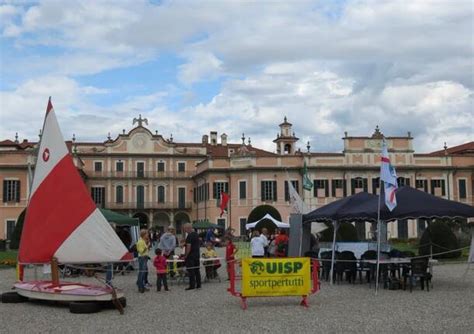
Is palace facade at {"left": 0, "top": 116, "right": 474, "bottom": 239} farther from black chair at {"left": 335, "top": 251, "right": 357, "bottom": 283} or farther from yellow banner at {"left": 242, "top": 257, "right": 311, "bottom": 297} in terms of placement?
yellow banner at {"left": 242, "top": 257, "right": 311, "bottom": 297}

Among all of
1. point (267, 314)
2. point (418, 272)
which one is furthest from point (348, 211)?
point (267, 314)

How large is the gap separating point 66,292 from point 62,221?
1.23m

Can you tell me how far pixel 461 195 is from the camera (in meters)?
51.2

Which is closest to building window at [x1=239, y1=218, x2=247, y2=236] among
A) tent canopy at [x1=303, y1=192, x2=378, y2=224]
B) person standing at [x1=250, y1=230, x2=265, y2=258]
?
person standing at [x1=250, y1=230, x2=265, y2=258]

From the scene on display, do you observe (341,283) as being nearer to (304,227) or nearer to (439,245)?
(304,227)

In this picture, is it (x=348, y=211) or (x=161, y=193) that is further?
(x=161, y=193)

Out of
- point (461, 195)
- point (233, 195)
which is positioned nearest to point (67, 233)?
point (233, 195)

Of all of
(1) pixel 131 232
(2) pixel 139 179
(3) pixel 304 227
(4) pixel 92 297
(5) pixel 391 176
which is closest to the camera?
(4) pixel 92 297

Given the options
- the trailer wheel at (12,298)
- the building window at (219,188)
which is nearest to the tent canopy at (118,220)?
the trailer wheel at (12,298)

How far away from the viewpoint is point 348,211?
15398 millimetres

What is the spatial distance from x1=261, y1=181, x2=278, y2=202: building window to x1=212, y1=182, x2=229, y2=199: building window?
3.05 m

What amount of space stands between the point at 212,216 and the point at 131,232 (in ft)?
94.5

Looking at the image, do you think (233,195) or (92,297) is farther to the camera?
(233,195)

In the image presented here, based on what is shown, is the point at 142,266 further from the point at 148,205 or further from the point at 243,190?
the point at 148,205
